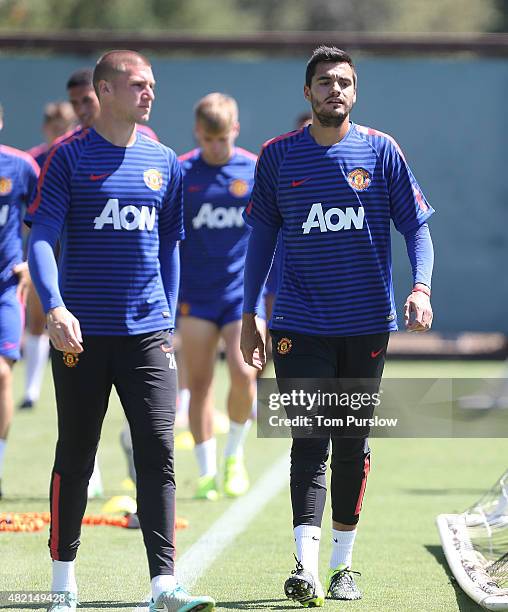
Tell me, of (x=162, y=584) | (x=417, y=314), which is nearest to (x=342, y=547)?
(x=162, y=584)

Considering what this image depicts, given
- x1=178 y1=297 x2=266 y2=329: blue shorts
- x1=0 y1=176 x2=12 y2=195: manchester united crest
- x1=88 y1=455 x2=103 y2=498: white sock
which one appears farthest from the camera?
x1=178 y1=297 x2=266 y2=329: blue shorts

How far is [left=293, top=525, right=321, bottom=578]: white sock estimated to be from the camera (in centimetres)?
571

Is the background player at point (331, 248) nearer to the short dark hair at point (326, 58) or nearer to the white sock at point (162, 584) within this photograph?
the short dark hair at point (326, 58)

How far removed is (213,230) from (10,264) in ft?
4.78

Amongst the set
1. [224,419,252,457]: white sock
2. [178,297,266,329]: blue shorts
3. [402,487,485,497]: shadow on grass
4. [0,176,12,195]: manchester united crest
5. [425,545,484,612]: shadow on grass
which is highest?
[0,176,12,195]: manchester united crest

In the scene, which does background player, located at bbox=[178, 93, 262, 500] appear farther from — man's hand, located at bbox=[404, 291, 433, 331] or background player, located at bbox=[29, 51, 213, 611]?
man's hand, located at bbox=[404, 291, 433, 331]

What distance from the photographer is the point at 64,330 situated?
519cm

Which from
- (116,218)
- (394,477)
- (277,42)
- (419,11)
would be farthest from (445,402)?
(419,11)

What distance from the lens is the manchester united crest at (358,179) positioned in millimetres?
5777

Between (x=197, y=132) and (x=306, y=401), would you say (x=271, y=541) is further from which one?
(x=197, y=132)

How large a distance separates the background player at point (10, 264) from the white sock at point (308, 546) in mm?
2953

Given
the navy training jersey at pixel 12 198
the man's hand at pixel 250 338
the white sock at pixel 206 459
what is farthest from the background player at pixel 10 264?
the man's hand at pixel 250 338

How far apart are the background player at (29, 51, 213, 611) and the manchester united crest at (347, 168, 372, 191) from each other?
2.68 ft

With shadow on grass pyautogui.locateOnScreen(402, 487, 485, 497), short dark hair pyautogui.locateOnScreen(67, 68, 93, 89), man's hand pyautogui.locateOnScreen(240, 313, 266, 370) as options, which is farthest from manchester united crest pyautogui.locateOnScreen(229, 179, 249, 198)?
man's hand pyautogui.locateOnScreen(240, 313, 266, 370)
